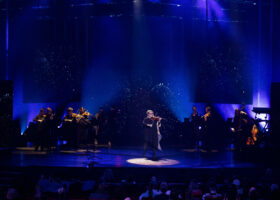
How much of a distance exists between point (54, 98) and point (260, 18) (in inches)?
344

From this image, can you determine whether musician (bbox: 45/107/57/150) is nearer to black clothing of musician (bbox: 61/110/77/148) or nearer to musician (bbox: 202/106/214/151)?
black clothing of musician (bbox: 61/110/77/148)

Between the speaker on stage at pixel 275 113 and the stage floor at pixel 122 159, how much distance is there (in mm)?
1538

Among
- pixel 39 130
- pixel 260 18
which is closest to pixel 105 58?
pixel 39 130

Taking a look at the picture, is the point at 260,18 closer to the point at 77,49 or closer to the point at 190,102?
the point at 190,102

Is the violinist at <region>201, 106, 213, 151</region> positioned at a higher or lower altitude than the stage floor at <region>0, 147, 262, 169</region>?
higher

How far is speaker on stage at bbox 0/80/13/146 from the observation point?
12.2m

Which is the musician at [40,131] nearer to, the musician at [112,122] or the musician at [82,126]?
the musician at [82,126]

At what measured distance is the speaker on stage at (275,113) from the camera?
11.4 metres

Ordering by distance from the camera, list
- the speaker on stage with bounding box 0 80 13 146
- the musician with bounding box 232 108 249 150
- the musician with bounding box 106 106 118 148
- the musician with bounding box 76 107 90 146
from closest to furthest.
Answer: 1. the musician with bounding box 232 108 249 150
2. the musician with bounding box 76 107 90 146
3. the speaker on stage with bounding box 0 80 13 146
4. the musician with bounding box 106 106 118 148

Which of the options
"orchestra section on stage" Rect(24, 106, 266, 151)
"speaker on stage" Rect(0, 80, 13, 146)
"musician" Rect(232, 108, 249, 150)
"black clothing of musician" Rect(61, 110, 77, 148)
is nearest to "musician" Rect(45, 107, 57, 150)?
"orchestra section on stage" Rect(24, 106, 266, 151)

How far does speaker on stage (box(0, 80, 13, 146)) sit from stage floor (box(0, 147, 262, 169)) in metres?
0.73

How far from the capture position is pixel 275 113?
11586 mm

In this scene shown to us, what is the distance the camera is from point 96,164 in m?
8.79

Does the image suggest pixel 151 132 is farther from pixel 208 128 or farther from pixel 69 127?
pixel 69 127
